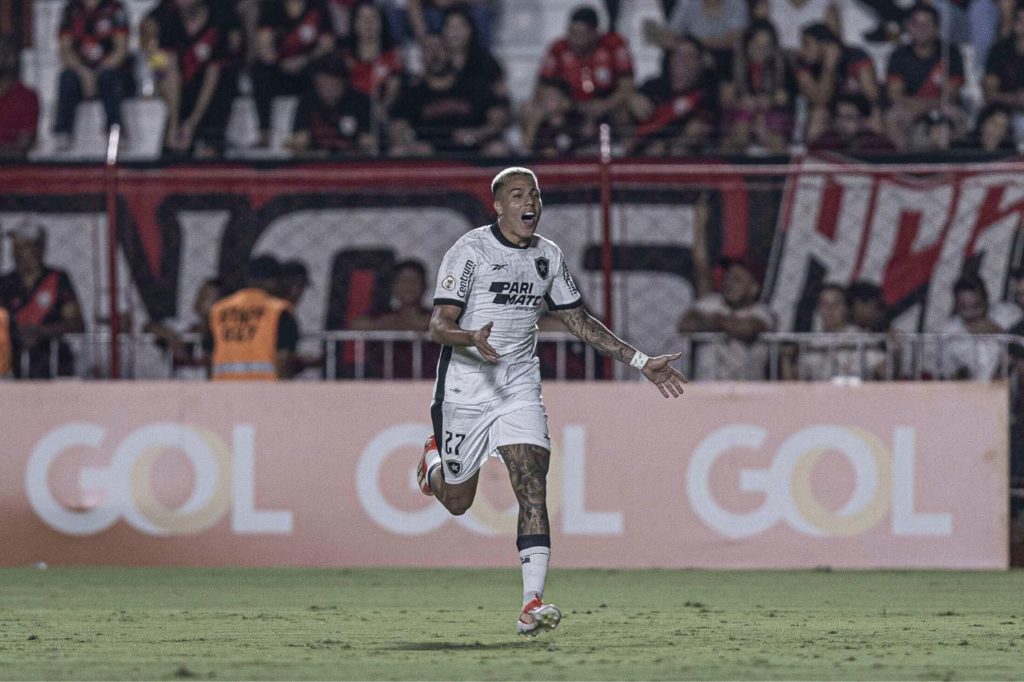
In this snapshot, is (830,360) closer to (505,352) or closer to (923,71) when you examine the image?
(923,71)

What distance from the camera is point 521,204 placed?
848 centimetres

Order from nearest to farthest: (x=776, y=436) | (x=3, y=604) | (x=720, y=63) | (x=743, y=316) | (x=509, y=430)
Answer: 1. (x=509, y=430)
2. (x=3, y=604)
3. (x=776, y=436)
4. (x=743, y=316)
5. (x=720, y=63)

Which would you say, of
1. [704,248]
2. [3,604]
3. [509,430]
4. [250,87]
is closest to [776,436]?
[704,248]

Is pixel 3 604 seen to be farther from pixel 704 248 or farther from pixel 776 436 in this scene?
pixel 704 248

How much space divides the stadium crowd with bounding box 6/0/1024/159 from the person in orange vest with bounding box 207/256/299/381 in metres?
3.30

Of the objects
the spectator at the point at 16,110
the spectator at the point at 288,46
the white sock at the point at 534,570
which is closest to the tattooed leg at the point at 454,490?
the white sock at the point at 534,570

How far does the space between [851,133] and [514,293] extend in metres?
8.45

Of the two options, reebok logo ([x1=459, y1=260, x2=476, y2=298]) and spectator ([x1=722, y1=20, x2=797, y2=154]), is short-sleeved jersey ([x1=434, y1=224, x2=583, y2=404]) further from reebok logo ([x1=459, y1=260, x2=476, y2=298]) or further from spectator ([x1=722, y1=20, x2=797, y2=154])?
spectator ([x1=722, y1=20, x2=797, y2=154])

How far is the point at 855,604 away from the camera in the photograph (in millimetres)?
10109

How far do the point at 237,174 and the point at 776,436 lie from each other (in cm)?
470

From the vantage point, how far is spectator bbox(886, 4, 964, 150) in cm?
1653

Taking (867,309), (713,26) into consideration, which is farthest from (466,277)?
(713,26)

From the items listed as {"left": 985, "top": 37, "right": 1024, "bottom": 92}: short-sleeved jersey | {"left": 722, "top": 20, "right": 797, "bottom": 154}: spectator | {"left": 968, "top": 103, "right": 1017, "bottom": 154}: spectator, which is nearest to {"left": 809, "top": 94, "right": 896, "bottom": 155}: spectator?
{"left": 722, "top": 20, "right": 797, "bottom": 154}: spectator

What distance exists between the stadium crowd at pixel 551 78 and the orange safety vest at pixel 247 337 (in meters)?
3.30
